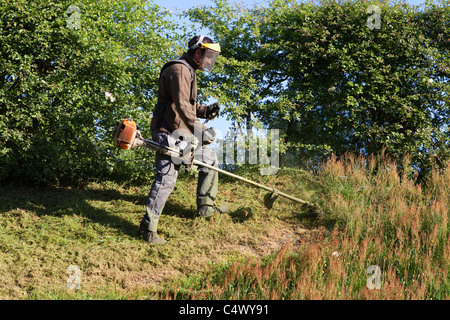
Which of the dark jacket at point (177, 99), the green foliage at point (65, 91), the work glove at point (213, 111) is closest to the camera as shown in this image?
the dark jacket at point (177, 99)

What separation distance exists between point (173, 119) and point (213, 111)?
2.34ft

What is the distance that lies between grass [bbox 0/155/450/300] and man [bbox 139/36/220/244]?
1.62ft

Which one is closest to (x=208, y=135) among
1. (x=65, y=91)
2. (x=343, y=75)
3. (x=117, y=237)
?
(x=117, y=237)

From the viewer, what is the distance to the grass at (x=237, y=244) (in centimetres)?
424

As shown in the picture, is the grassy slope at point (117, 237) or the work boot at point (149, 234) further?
the work boot at point (149, 234)

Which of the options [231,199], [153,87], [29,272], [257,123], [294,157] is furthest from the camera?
[294,157]

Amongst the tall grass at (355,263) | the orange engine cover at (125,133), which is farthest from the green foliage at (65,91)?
the tall grass at (355,263)

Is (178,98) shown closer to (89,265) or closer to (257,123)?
(89,265)

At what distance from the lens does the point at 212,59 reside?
17.7 feet

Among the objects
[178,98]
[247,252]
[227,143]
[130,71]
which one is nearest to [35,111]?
[130,71]

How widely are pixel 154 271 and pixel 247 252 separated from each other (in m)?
1.18

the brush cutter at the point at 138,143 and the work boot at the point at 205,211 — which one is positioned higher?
the brush cutter at the point at 138,143

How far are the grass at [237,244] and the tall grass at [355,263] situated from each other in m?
0.02

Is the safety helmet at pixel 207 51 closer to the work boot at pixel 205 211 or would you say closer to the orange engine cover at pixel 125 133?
the orange engine cover at pixel 125 133
